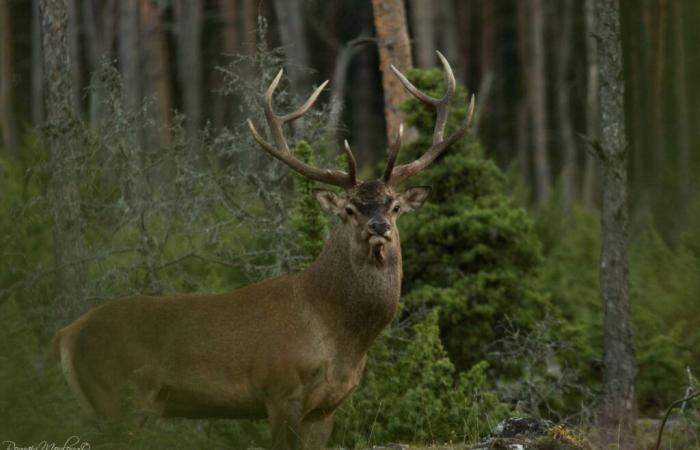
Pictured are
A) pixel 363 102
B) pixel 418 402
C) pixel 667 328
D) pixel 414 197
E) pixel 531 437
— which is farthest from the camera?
pixel 363 102

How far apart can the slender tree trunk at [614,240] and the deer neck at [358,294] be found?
130 inches

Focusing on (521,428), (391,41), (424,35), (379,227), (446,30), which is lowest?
(521,428)

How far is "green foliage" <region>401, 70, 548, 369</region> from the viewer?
1265 centimetres

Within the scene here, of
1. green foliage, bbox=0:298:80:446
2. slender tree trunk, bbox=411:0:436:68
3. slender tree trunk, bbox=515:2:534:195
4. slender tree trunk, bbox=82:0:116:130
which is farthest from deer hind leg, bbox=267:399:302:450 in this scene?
slender tree trunk, bbox=515:2:534:195

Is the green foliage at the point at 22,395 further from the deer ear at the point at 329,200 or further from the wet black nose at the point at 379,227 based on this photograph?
the deer ear at the point at 329,200

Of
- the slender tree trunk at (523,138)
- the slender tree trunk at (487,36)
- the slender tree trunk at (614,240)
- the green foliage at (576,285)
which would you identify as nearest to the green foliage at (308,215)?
the slender tree trunk at (614,240)

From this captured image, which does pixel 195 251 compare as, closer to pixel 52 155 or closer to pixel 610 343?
pixel 52 155

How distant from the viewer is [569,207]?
21.6 meters

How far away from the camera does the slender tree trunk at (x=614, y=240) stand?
459 inches

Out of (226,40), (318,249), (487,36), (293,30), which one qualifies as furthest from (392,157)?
(487,36)

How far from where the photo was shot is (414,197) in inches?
376

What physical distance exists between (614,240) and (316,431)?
3.87 m

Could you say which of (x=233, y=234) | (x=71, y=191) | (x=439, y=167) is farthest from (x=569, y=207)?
(x=71, y=191)

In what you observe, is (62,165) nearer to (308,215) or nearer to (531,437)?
(308,215)
